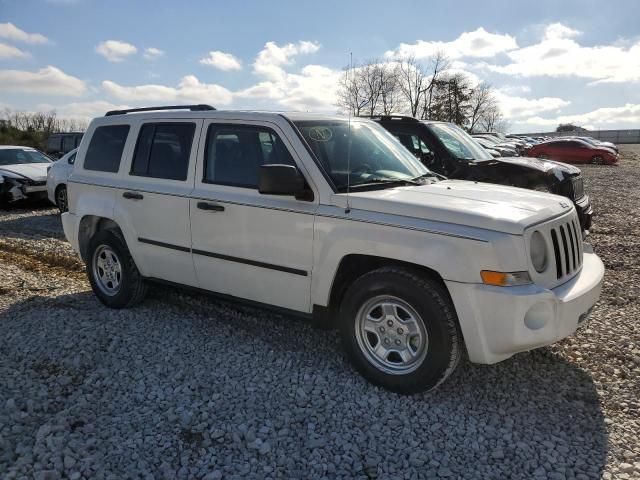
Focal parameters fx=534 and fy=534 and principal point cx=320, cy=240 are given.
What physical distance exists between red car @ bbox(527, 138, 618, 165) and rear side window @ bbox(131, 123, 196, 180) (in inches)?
1036

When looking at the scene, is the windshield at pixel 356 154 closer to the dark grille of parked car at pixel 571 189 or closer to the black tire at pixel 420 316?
the black tire at pixel 420 316

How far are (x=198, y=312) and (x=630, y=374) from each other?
3778 millimetres

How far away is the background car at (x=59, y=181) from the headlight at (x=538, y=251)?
10.9 metres

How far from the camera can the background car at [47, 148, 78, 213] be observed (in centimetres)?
1181

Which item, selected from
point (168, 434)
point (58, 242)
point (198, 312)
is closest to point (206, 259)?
point (198, 312)

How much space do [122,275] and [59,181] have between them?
773cm

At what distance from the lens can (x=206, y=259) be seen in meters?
4.52

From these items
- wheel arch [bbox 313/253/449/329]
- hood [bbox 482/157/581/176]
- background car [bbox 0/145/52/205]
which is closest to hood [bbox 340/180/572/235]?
wheel arch [bbox 313/253/449/329]

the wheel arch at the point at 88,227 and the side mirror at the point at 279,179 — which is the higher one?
the side mirror at the point at 279,179

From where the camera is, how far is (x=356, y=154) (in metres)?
4.23

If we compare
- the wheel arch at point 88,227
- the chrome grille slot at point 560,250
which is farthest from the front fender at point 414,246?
the wheel arch at point 88,227

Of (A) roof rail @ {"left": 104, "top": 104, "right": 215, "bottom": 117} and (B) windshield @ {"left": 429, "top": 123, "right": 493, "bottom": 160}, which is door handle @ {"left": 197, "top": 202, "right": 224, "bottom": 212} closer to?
(A) roof rail @ {"left": 104, "top": 104, "right": 215, "bottom": 117}

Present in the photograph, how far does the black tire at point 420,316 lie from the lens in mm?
3398

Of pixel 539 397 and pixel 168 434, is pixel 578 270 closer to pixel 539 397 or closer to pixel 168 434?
pixel 539 397
